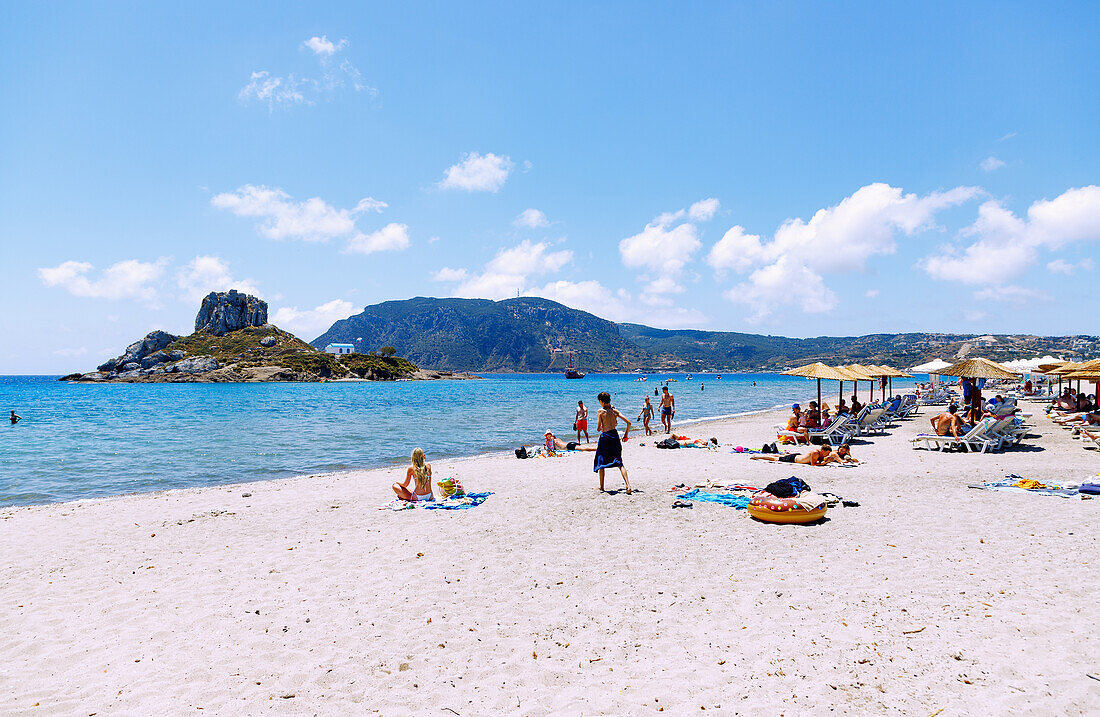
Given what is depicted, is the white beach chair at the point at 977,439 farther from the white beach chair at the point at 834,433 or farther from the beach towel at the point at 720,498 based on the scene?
the beach towel at the point at 720,498

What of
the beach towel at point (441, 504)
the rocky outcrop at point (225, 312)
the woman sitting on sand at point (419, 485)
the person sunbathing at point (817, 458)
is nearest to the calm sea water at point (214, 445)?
the woman sitting on sand at point (419, 485)

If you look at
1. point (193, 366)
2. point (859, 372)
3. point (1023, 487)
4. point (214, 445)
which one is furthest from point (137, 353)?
point (1023, 487)

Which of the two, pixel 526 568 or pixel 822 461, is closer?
pixel 526 568

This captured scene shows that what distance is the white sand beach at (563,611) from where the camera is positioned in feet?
11.6

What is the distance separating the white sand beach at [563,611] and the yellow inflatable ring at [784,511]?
16cm

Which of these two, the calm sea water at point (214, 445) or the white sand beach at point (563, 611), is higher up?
the white sand beach at point (563, 611)

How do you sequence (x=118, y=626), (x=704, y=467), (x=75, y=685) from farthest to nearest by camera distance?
1. (x=704, y=467)
2. (x=118, y=626)
3. (x=75, y=685)

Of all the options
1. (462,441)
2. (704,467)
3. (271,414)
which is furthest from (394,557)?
(271,414)

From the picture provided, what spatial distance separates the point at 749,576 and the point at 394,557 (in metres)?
3.86

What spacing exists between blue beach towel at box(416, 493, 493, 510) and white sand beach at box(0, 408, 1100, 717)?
15.0 inches

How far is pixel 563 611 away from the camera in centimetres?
472

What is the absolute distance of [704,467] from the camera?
11938 mm

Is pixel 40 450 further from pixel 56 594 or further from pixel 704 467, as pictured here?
pixel 704 467

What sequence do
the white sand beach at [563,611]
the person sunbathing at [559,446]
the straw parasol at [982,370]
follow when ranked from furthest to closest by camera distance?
the person sunbathing at [559,446], the straw parasol at [982,370], the white sand beach at [563,611]
